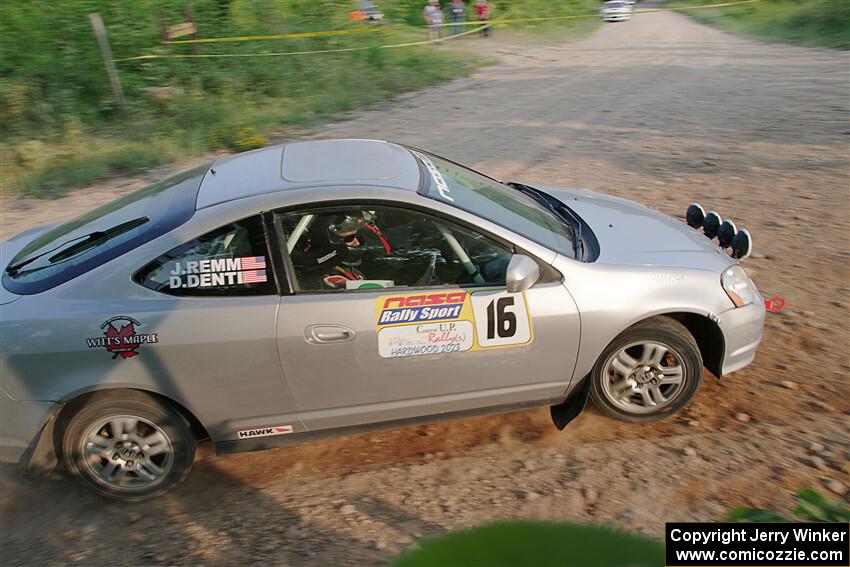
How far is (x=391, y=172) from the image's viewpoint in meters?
3.87

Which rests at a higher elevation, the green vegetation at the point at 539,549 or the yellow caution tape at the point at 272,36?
the yellow caution tape at the point at 272,36

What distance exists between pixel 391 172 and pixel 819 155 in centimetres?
717

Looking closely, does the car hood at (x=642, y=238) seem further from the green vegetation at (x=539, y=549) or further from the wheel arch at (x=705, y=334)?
the green vegetation at (x=539, y=549)

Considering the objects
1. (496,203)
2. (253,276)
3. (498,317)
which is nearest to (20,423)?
(253,276)

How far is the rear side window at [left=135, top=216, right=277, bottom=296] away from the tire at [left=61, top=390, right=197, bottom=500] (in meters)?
0.60

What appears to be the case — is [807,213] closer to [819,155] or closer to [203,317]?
[819,155]

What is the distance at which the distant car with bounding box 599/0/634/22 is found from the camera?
29.9m

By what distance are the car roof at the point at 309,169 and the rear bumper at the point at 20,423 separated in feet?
4.16

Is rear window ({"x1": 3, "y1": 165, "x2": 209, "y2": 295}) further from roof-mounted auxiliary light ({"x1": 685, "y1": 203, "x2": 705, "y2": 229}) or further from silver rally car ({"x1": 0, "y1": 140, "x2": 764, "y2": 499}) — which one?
roof-mounted auxiliary light ({"x1": 685, "y1": 203, "x2": 705, "y2": 229})

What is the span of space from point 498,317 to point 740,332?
1.47 metres

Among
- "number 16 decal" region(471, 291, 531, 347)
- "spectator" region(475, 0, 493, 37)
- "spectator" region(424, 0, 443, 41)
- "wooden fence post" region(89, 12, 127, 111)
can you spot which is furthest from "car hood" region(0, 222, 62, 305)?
"spectator" region(475, 0, 493, 37)

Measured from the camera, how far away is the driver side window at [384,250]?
3588mm

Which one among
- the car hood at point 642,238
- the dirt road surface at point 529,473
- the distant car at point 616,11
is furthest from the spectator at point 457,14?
the car hood at point 642,238

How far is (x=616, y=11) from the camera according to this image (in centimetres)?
2994
